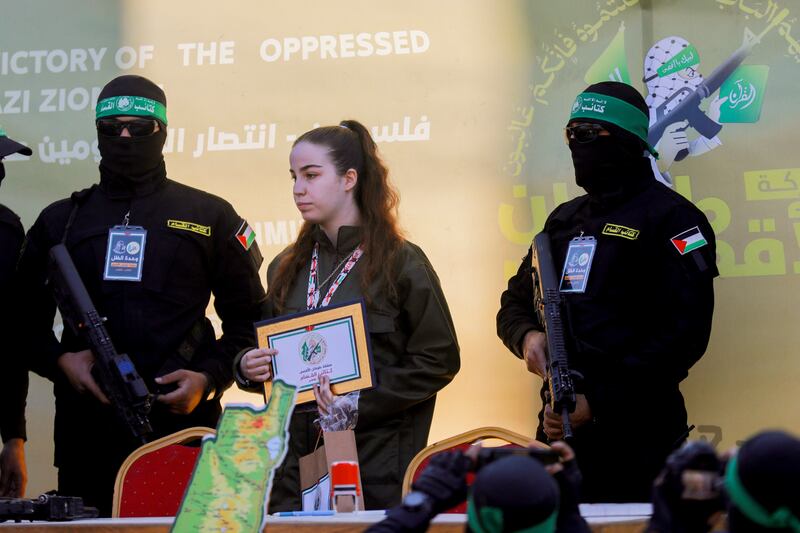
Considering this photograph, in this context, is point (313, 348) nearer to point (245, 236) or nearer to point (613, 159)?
point (245, 236)

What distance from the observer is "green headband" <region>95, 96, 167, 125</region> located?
4.39 m

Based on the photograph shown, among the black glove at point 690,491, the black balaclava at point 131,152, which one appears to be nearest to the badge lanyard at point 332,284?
the black balaclava at point 131,152

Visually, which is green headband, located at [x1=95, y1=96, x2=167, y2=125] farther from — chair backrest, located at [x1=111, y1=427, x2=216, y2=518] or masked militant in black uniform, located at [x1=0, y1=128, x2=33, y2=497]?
chair backrest, located at [x1=111, y1=427, x2=216, y2=518]

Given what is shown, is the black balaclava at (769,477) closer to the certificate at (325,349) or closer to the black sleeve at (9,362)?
the certificate at (325,349)

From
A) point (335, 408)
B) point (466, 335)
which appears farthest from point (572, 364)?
point (466, 335)

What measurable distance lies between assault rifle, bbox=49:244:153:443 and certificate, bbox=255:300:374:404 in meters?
0.56

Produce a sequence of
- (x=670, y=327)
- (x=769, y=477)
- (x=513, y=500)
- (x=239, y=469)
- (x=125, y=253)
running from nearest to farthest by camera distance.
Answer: (x=769, y=477) < (x=513, y=500) < (x=239, y=469) < (x=670, y=327) < (x=125, y=253)

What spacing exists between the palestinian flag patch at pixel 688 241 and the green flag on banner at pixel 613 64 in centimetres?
108

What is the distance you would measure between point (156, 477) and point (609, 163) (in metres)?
1.77

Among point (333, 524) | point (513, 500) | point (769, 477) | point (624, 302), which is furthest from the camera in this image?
point (624, 302)

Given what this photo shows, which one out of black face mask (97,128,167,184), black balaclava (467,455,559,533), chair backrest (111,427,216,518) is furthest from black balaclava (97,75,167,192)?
black balaclava (467,455,559,533)

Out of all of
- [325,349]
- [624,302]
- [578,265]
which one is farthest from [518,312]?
[325,349]

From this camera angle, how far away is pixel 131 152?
4402 millimetres

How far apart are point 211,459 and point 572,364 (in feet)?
5.36
